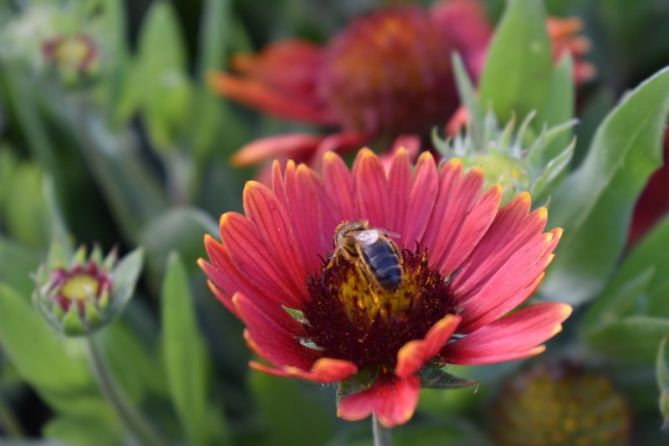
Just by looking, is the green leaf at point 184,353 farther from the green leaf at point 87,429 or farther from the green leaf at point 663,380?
the green leaf at point 663,380

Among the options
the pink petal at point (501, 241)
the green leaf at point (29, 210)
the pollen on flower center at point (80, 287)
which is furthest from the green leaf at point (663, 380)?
the green leaf at point (29, 210)

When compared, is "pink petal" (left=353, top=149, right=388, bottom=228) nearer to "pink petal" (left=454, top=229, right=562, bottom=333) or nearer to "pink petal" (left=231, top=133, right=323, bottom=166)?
"pink petal" (left=454, top=229, right=562, bottom=333)

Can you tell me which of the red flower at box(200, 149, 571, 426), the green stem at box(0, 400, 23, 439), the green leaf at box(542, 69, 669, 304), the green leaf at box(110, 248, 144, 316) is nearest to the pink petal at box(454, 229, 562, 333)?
the red flower at box(200, 149, 571, 426)

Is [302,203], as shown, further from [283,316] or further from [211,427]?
[211,427]

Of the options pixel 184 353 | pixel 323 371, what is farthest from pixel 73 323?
pixel 323 371

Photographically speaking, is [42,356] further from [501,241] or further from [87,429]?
[501,241]

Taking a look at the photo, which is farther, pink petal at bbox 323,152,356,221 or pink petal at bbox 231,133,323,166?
pink petal at bbox 231,133,323,166
